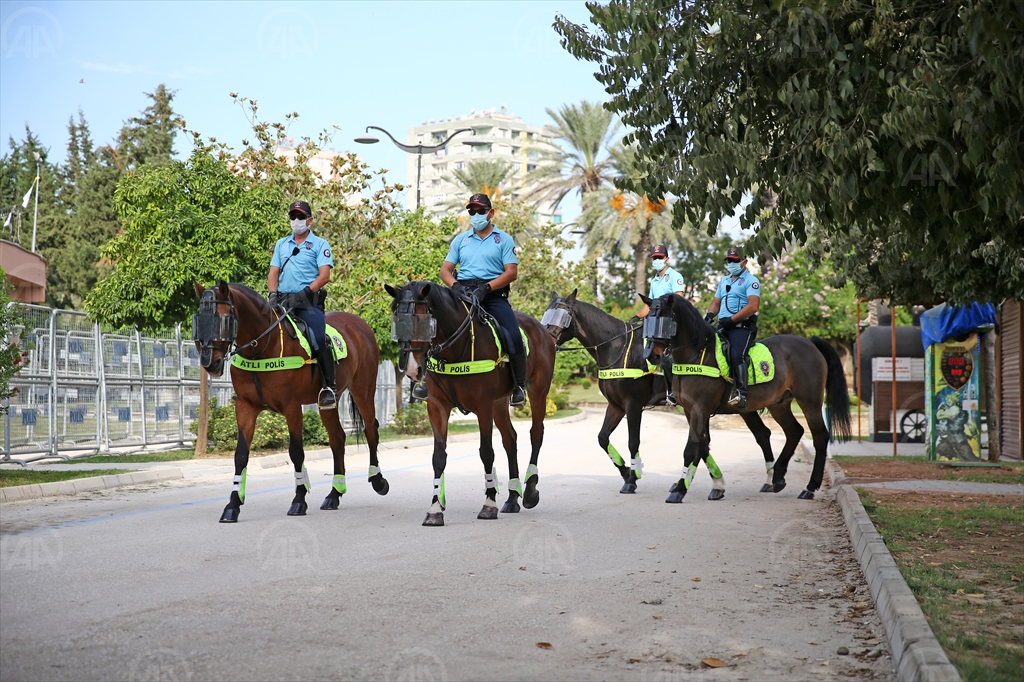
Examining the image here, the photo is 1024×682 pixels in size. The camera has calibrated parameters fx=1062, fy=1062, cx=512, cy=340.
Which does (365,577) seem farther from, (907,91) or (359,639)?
(907,91)

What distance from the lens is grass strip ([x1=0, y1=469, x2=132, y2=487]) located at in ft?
45.9

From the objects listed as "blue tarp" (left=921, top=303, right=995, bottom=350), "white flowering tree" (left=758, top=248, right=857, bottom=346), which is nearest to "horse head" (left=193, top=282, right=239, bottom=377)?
"blue tarp" (left=921, top=303, right=995, bottom=350)

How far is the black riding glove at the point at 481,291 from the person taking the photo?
10411 millimetres

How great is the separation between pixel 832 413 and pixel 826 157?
8.81 metres

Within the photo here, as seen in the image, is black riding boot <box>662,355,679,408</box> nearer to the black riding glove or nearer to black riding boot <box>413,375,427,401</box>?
the black riding glove

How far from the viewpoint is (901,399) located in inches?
1056

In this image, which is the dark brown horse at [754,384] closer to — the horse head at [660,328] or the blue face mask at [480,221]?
the horse head at [660,328]

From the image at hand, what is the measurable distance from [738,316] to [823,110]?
5.78 metres

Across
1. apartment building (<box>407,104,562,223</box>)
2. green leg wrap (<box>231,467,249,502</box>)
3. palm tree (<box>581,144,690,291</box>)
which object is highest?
apartment building (<box>407,104,562,223</box>)

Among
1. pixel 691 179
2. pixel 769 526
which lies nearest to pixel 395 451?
pixel 769 526

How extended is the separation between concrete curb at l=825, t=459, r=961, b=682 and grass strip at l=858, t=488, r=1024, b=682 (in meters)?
0.11

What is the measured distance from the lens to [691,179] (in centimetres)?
815

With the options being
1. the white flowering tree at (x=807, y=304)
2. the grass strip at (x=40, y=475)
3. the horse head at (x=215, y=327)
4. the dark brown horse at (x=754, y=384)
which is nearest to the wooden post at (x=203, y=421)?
the grass strip at (x=40, y=475)

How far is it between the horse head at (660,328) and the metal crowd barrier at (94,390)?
29.5 feet
